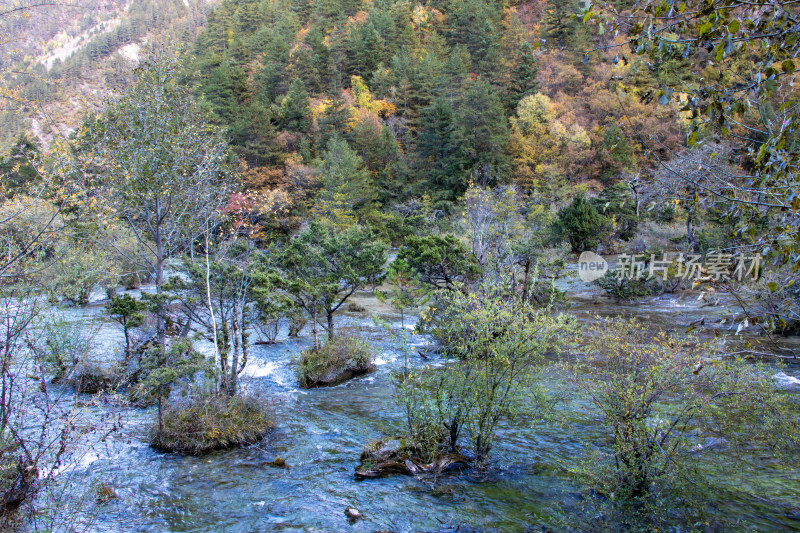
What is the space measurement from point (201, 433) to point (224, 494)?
153 centimetres

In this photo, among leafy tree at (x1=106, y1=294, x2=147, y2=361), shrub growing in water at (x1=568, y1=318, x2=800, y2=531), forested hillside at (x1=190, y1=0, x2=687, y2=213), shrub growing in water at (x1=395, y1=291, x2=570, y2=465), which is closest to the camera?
shrub growing in water at (x1=568, y1=318, x2=800, y2=531)

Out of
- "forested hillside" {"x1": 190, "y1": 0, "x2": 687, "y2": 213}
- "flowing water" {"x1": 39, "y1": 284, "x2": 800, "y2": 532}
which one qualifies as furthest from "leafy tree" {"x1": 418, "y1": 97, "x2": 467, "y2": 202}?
"flowing water" {"x1": 39, "y1": 284, "x2": 800, "y2": 532}

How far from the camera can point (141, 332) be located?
508 inches

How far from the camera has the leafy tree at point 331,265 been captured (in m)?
13.8

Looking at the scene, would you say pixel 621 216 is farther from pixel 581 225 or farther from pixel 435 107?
pixel 435 107

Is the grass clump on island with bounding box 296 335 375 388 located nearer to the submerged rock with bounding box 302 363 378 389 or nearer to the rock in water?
the submerged rock with bounding box 302 363 378 389

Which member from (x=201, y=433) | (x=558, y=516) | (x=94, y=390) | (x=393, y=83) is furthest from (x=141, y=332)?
(x=393, y=83)

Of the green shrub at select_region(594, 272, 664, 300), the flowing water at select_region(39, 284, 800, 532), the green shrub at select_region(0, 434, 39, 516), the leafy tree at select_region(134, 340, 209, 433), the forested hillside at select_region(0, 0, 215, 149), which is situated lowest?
the green shrub at select_region(594, 272, 664, 300)

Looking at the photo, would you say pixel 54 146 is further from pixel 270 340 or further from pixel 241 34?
pixel 241 34

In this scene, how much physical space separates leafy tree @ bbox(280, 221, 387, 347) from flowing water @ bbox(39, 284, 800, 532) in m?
4.34

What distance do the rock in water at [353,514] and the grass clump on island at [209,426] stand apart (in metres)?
2.87

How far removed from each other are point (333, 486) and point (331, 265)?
8523mm

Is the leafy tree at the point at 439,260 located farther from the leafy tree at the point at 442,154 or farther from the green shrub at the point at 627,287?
the leafy tree at the point at 442,154

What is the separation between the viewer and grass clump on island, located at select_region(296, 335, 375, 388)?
475 inches
